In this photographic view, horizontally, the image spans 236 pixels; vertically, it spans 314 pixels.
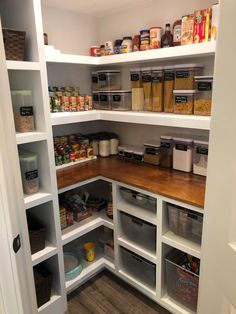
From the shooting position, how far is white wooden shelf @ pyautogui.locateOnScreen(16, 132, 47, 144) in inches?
52.6

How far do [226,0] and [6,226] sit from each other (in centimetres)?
104

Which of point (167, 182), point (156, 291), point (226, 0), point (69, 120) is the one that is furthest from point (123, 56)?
point (156, 291)

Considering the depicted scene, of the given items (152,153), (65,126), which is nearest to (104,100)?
(65,126)

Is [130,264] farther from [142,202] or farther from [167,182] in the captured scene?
[167,182]

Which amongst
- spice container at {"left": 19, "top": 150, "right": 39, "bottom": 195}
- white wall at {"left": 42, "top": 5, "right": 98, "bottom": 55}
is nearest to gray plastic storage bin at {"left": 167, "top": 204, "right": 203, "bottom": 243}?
spice container at {"left": 19, "top": 150, "right": 39, "bottom": 195}

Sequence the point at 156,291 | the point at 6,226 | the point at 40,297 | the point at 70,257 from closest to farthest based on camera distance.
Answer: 1. the point at 6,226
2. the point at 40,297
3. the point at 156,291
4. the point at 70,257

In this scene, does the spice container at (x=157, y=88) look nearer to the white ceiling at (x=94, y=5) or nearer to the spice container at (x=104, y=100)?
the spice container at (x=104, y=100)

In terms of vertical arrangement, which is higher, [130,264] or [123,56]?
[123,56]

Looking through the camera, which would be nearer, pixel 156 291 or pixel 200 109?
pixel 200 109

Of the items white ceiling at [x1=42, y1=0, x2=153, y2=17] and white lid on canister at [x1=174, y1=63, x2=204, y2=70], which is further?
white ceiling at [x1=42, y1=0, x2=153, y2=17]

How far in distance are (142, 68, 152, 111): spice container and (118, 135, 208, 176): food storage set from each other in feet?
0.94

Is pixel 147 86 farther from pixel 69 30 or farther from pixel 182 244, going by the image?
pixel 182 244

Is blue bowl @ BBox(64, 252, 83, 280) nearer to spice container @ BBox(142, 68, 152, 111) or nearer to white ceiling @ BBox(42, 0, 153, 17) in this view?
spice container @ BBox(142, 68, 152, 111)

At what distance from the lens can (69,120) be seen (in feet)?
6.06
